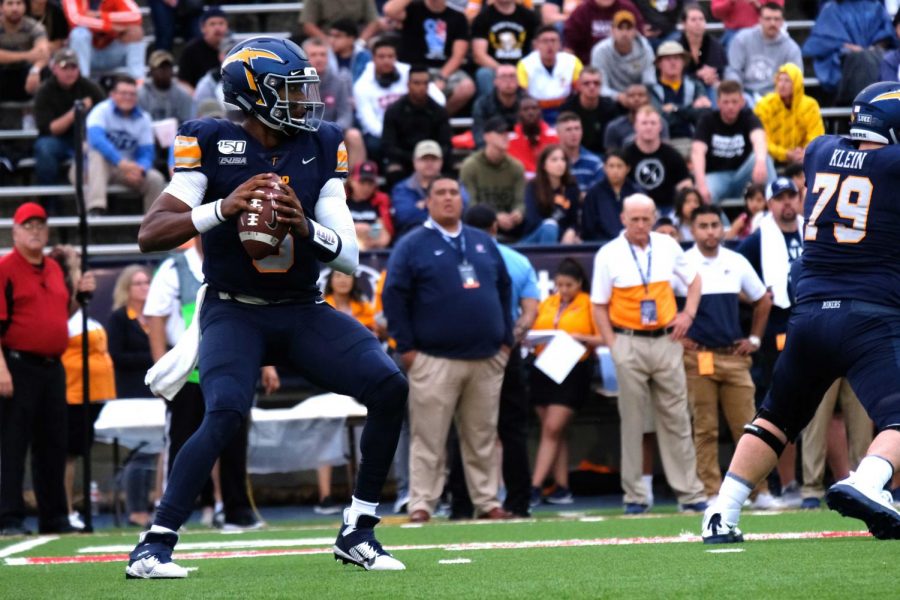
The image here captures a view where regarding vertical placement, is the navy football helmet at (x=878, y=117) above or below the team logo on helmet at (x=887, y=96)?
below

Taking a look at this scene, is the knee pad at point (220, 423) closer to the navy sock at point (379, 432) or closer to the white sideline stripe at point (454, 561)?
the navy sock at point (379, 432)

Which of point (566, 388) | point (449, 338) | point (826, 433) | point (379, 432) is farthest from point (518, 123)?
point (379, 432)

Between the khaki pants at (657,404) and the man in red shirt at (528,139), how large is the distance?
3.75 m

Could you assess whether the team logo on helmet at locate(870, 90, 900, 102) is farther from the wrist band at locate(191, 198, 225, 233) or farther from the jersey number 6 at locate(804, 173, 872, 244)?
the wrist band at locate(191, 198, 225, 233)

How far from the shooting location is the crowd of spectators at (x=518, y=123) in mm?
10641

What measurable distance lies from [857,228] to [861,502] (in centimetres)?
116

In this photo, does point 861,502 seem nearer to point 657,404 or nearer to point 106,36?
point 657,404

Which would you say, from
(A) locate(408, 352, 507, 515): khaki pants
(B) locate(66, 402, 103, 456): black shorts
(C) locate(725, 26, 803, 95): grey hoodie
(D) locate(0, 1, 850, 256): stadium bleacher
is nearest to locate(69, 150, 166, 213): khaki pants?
(D) locate(0, 1, 850, 256): stadium bleacher

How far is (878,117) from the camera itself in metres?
6.47

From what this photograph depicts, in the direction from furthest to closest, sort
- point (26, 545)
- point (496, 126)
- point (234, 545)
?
1. point (496, 126)
2. point (26, 545)
3. point (234, 545)

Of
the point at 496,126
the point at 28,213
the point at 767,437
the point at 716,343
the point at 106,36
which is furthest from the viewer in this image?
the point at 106,36

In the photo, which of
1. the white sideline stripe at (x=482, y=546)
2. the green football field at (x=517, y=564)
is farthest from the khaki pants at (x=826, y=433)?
the white sideline stripe at (x=482, y=546)

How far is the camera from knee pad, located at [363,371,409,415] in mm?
5867

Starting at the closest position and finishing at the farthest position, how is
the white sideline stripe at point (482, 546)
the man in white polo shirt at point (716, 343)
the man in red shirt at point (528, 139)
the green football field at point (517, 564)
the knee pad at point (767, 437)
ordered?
the green football field at point (517, 564) < the knee pad at point (767, 437) < the white sideline stripe at point (482, 546) < the man in white polo shirt at point (716, 343) < the man in red shirt at point (528, 139)
